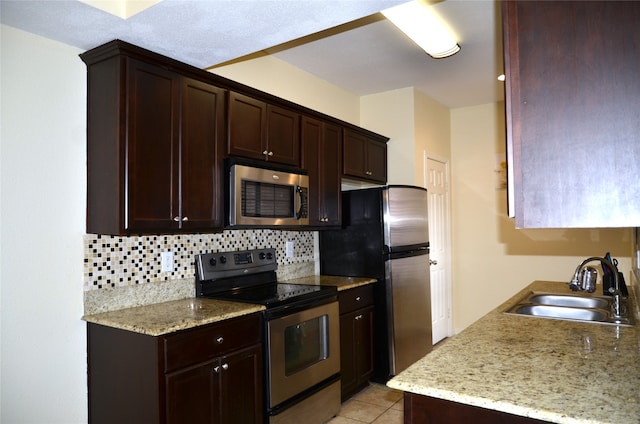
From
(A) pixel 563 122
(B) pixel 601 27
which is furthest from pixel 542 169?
(B) pixel 601 27

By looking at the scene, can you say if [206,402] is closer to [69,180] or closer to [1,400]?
[1,400]

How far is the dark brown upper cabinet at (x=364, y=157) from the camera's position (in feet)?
12.7

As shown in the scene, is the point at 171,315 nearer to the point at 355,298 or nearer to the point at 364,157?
the point at 355,298

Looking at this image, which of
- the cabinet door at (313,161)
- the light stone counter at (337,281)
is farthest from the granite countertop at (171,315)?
the cabinet door at (313,161)

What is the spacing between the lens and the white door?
15.9 ft

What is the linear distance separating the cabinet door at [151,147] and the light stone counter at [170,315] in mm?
457

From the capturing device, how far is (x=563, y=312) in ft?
8.02

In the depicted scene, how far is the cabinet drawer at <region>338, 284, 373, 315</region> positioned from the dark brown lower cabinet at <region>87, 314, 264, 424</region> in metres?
0.96

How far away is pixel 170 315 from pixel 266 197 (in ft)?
3.21

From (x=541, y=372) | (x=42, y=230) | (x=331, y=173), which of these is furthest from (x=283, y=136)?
(x=541, y=372)

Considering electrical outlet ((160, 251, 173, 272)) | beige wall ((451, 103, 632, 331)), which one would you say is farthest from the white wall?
beige wall ((451, 103, 632, 331))

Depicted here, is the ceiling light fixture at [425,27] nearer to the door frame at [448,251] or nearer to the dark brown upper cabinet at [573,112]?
the dark brown upper cabinet at [573,112]

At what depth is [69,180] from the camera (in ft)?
7.61

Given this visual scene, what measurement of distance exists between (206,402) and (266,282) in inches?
48.7
